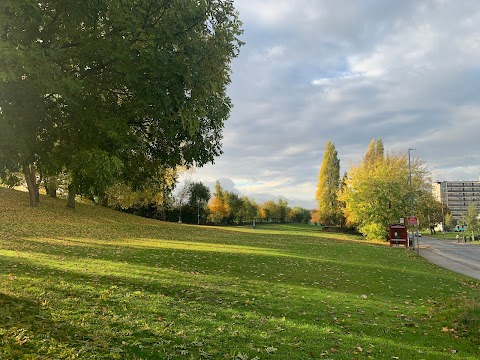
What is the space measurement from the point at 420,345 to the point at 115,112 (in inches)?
277

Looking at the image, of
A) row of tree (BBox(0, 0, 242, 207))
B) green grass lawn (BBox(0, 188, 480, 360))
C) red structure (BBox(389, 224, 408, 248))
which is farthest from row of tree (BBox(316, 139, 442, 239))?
row of tree (BBox(0, 0, 242, 207))

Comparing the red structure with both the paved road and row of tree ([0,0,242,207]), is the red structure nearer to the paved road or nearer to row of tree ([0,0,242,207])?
the paved road

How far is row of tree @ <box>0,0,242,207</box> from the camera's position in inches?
220

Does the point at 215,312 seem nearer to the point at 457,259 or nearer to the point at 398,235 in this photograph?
A: the point at 457,259

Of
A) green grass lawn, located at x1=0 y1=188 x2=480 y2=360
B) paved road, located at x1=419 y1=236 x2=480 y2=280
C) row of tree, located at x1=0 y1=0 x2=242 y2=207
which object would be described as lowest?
paved road, located at x1=419 y1=236 x2=480 y2=280

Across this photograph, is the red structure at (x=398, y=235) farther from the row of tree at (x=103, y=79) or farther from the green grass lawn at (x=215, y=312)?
the row of tree at (x=103, y=79)

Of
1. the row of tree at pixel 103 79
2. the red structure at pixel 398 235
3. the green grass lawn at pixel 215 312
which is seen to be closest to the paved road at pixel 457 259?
the red structure at pixel 398 235

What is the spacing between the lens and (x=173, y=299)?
877 centimetres

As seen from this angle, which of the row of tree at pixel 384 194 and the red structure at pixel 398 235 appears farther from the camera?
the row of tree at pixel 384 194

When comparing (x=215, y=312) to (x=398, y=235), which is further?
(x=398, y=235)

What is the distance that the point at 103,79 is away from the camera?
23.1 feet

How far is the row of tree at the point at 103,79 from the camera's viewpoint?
5586 millimetres

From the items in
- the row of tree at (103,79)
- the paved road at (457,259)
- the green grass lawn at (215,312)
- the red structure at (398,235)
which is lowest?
the paved road at (457,259)

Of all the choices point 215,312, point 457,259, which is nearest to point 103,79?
point 215,312
